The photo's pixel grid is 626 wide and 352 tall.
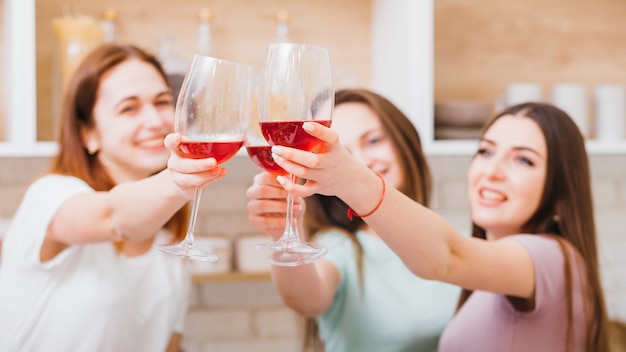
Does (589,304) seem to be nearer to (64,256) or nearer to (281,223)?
(281,223)

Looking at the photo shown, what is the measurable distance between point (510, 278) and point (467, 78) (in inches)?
50.5

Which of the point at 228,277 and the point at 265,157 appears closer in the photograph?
the point at 265,157

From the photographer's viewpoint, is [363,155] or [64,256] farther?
[363,155]

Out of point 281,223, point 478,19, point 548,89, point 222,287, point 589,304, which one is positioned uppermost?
point 478,19

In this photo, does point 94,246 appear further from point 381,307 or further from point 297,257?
point 297,257

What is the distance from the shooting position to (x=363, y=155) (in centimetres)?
177

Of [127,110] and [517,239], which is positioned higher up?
[127,110]

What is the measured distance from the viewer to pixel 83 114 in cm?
162

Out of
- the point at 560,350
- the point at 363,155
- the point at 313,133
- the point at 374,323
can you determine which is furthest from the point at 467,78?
the point at 313,133

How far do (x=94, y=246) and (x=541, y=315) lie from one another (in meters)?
0.92

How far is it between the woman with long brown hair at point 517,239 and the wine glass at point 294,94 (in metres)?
0.11

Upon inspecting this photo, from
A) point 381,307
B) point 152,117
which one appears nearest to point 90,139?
point 152,117

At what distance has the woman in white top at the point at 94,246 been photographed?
1.46 m

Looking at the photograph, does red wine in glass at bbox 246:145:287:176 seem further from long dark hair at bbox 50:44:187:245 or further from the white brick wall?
the white brick wall
